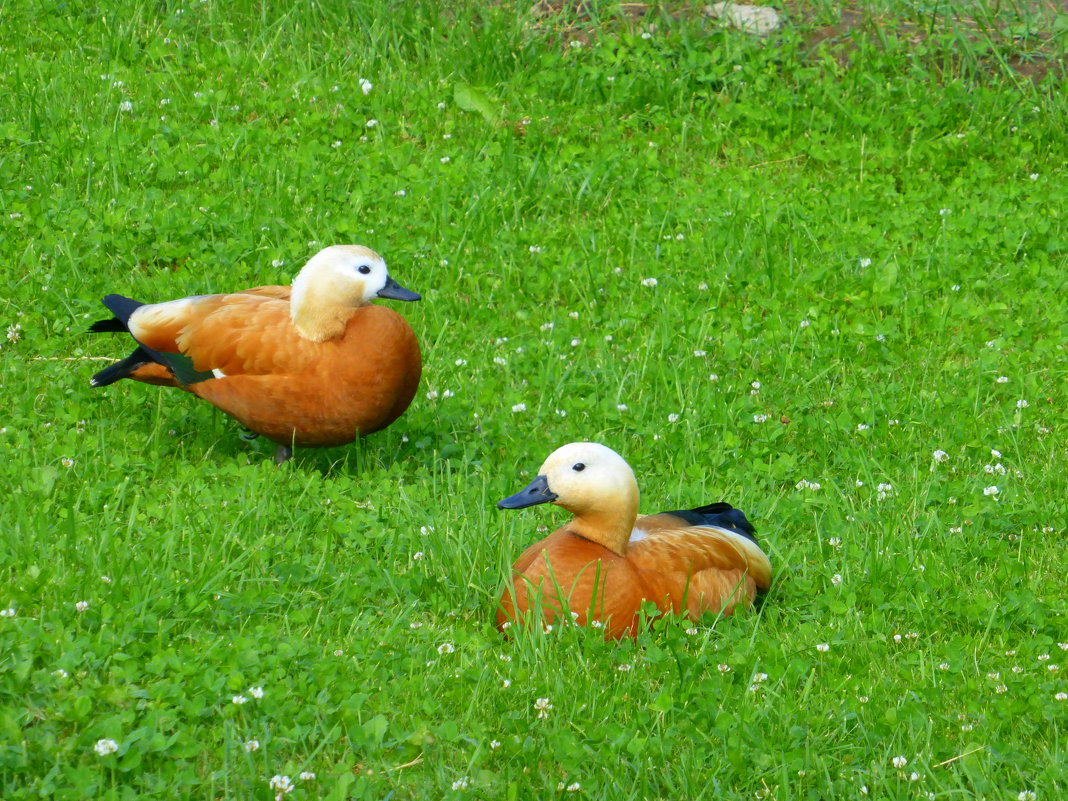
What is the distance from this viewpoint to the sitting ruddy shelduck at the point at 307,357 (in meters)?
5.25

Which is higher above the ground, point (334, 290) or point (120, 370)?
point (334, 290)

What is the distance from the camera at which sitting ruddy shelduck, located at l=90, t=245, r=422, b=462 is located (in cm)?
525

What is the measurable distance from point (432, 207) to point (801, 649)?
4.03m

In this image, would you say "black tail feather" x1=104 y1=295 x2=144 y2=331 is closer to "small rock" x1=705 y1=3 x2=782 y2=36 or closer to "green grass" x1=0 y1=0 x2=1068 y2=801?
"green grass" x1=0 y1=0 x2=1068 y2=801

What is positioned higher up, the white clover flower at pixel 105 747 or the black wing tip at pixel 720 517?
the white clover flower at pixel 105 747

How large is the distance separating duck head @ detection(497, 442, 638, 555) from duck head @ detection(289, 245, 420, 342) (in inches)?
47.0

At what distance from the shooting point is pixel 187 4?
9.09 metres

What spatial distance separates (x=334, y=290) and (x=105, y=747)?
2.45 meters

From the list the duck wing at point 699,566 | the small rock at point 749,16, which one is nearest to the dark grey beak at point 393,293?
the duck wing at point 699,566

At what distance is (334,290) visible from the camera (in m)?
5.32

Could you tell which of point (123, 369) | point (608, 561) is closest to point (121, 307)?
point (123, 369)

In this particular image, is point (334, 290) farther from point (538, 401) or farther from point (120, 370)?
point (538, 401)

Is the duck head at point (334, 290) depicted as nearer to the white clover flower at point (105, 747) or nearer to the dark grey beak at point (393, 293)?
the dark grey beak at point (393, 293)

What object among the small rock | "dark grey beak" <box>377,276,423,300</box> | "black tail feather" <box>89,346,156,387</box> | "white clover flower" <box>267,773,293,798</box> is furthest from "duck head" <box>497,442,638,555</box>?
the small rock
